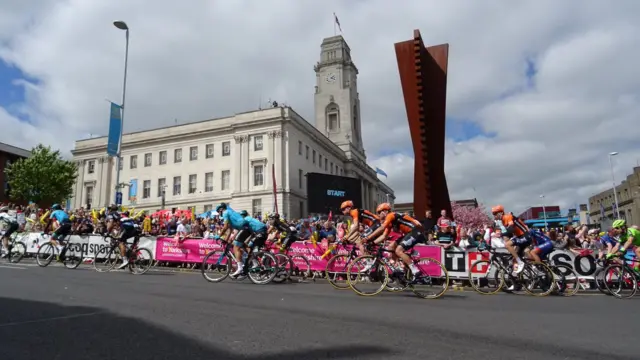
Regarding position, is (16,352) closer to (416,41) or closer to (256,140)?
(416,41)

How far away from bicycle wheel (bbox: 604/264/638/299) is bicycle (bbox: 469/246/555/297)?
1.59 meters

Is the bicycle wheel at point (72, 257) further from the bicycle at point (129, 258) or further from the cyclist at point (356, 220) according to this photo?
the cyclist at point (356, 220)

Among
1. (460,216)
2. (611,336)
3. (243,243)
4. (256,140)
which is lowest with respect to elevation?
(611,336)

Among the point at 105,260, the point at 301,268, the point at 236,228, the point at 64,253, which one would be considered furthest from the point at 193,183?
the point at 236,228

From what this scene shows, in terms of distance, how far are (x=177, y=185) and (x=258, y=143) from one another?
14.5 m

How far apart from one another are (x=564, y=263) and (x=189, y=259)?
1257cm

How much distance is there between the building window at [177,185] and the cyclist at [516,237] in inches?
2226

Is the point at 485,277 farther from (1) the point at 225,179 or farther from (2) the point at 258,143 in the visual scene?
(1) the point at 225,179

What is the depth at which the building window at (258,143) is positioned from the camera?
57.2 metres

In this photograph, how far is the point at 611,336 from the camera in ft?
18.3

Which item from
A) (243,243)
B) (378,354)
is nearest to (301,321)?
(378,354)

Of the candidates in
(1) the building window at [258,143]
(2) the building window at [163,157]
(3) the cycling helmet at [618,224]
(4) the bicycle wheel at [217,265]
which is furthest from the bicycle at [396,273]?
(2) the building window at [163,157]

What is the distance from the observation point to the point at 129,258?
1337cm

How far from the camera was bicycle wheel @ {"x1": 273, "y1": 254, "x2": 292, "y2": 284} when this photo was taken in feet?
37.1
